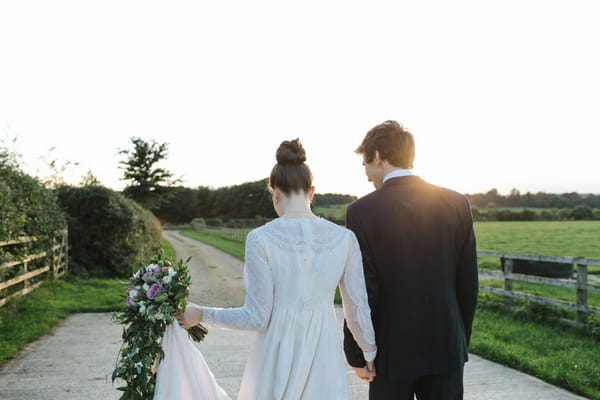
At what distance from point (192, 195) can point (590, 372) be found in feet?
282

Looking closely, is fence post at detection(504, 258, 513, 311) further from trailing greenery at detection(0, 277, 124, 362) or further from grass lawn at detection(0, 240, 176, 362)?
trailing greenery at detection(0, 277, 124, 362)

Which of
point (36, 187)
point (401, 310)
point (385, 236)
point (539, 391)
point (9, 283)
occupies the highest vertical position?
point (36, 187)

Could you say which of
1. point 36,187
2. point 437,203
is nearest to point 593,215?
point 36,187

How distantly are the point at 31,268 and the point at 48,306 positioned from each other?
165cm

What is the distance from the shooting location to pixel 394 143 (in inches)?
114

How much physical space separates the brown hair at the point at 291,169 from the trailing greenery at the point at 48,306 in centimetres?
410

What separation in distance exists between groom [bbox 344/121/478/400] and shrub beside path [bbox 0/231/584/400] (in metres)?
2.35

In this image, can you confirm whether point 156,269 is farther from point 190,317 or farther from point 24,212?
point 24,212

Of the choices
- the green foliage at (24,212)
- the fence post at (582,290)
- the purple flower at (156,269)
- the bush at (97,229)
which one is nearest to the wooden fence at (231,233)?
the bush at (97,229)

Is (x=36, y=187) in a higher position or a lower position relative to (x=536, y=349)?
higher

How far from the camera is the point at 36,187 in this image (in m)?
11.7

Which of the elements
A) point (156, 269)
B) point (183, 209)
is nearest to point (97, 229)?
point (156, 269)

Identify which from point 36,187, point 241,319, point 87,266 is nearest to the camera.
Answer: point 241,319

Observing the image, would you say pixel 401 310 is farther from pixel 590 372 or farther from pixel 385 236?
pixel 590 372
